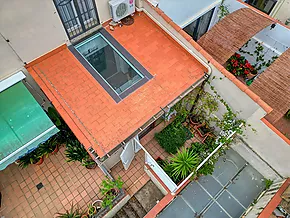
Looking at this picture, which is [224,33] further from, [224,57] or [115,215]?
[115,215]

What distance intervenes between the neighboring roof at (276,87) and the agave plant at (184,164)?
13.4ft

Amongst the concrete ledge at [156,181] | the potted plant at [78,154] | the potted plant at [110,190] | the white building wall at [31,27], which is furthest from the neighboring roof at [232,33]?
the potted plant at [78,154]

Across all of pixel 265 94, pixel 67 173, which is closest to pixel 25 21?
pixel 67 173

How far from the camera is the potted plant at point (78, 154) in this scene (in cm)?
1163

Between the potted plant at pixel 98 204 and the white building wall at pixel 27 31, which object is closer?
the white building wall at pixel 27 31

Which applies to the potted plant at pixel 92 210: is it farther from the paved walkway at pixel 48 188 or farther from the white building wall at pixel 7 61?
the white building wall at pixel 7 61

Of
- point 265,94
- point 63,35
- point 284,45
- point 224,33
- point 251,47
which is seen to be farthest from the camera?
point 251,47

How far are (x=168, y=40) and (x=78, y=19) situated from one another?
4.39 meters

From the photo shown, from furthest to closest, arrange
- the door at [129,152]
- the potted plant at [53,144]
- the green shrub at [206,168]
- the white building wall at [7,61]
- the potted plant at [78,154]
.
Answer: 1. the potted plant at [53,144]
2. the potted plant at [78,154]
3. the green shrub at [206,168]
4. the door at [129,152]
5. the white building wall at [7,61]

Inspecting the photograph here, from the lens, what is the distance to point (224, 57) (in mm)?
12039

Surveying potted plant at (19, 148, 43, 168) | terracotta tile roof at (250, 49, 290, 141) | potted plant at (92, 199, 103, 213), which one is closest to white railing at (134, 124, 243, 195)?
terracotta tile roof at (250, 49, 290, 141)

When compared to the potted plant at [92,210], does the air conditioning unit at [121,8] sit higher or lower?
higher

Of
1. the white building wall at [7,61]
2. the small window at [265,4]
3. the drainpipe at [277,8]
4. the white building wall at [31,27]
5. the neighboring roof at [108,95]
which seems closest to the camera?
the white building wall at [31,27]

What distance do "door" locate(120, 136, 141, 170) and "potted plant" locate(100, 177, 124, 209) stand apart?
99cm
